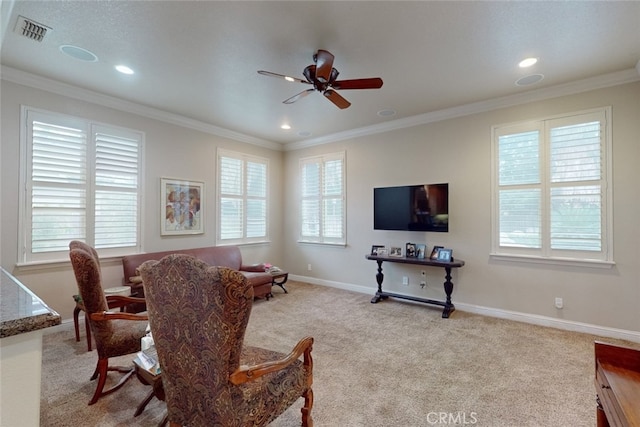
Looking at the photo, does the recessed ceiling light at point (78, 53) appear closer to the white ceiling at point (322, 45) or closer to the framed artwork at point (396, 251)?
the white ceiling at point (322, 45)

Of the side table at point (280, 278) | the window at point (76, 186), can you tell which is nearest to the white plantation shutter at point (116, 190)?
the window at point (76, 186)

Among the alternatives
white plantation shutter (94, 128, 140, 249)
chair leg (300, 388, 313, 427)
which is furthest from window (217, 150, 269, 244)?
chair leg (300, 388, 313, 427)

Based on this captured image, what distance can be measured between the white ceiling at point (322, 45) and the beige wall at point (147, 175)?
348 millimetres

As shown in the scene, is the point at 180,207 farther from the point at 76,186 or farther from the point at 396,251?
the point at 396,251

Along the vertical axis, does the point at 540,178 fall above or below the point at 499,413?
above

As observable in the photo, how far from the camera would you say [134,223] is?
4.29m

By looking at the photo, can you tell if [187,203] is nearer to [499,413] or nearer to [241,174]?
[241,174]

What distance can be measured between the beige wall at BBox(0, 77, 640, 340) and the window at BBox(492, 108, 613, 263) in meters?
0.12

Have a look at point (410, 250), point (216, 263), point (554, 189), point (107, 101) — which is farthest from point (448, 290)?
point (107, 101)

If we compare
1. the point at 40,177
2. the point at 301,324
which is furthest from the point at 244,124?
the point at 301,324

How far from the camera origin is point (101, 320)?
2139 mm

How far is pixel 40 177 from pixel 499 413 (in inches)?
203

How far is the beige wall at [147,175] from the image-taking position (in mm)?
3289

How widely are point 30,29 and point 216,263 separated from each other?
3.49 meters
